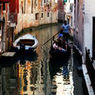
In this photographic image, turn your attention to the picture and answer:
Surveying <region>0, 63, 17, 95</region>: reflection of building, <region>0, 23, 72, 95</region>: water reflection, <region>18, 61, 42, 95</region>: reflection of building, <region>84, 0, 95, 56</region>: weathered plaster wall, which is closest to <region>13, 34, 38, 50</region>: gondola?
<region>0, 23, 72, 95</region>: water reflection

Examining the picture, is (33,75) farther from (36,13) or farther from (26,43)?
(36,13)

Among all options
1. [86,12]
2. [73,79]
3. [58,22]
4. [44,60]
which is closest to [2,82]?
[73,79]

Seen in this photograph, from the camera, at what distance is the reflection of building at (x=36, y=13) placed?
3520cm

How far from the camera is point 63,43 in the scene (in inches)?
810

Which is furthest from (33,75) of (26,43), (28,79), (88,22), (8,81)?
(26,43)

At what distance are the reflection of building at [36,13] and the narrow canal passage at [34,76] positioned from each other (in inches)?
517

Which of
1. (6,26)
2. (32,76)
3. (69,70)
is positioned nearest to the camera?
(32,76)

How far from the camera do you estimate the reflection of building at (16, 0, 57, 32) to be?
3520 centimetres

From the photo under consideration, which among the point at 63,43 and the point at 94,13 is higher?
the point at 94,13

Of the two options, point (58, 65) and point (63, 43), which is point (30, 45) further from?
point (58, 65)

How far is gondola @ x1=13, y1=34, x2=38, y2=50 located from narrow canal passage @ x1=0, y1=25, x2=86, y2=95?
388mm

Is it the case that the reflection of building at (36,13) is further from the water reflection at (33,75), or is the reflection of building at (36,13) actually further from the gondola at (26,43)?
the water reflection at (33,75)

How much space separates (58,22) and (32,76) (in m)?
38.9

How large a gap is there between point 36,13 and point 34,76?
2778cm
